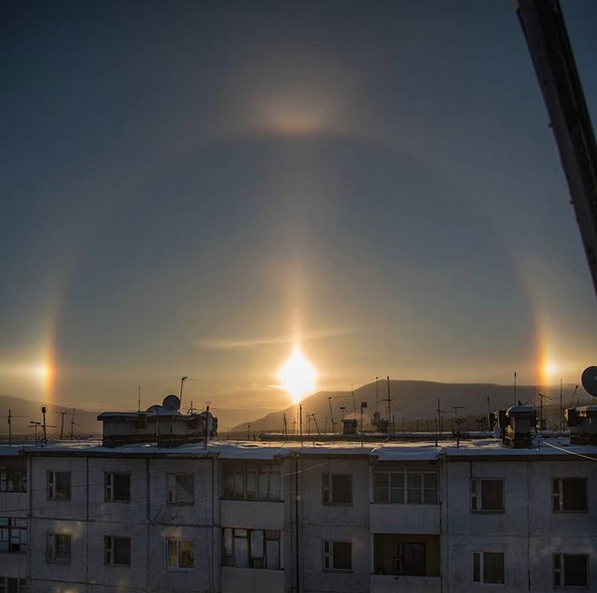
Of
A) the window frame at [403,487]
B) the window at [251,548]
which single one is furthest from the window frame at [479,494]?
the window at [251,548]

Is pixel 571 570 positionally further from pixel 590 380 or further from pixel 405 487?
pixel 590 380

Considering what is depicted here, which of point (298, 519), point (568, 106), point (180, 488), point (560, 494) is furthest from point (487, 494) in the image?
point (568, 106)

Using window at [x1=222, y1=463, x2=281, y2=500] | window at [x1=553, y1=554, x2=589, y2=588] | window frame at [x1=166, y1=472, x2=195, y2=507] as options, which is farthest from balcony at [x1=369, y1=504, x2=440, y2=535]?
window frame at [x1=166, y1=472, x2=195, y2=507]

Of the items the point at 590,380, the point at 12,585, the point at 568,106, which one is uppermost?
the point at 568,106

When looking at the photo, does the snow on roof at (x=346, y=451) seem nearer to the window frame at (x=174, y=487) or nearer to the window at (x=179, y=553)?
the window frame at (x=174, y=487)

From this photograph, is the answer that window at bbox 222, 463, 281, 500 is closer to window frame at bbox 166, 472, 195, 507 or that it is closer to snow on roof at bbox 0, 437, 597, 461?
snow on roof at bbox 0, 437, 597, 461

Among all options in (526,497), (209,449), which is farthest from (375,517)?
(209,449)

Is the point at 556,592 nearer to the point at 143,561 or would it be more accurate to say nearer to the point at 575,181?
the point at 143,561
